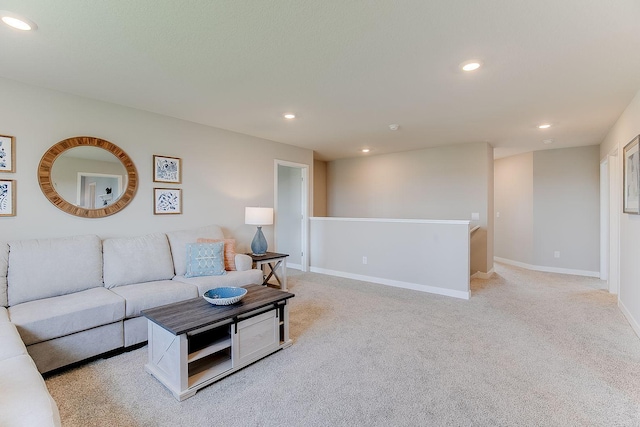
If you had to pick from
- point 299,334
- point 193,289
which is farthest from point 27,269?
point 299,334

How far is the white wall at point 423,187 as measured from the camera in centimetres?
498

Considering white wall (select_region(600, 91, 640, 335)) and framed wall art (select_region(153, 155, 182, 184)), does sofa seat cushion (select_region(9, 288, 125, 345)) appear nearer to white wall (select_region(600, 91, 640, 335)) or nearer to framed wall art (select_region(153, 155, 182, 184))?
framed wall art (select_region(153, 155, 182, 184))

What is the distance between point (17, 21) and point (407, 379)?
333 centimetres

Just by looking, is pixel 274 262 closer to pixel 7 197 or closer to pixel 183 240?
pixel 183 240

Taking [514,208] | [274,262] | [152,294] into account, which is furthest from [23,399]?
[514,208]

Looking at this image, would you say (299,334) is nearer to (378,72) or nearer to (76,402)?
(76,402)

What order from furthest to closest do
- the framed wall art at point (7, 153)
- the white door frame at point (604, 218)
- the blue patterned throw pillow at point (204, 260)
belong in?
1. the white door frame at point (604, 218)
2. the blue patterned throw pillow at point (204, 260)
3. the framed wall art at point (7, 153)

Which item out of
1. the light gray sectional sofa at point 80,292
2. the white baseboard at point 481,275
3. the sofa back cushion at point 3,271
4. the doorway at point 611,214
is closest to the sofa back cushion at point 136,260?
the light gray sectional sofa at point 80,292

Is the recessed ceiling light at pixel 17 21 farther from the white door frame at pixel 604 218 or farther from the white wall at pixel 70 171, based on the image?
the white door frame at pixel 604 218

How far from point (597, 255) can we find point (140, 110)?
24.0 feet

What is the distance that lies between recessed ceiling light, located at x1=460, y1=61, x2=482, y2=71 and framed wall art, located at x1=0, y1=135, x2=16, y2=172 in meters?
3.80

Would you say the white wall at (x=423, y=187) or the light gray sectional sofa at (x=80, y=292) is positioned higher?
the white wall at (x=423, y=187)

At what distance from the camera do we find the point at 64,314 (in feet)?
6.98

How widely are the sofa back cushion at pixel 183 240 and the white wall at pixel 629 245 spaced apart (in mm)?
4386
